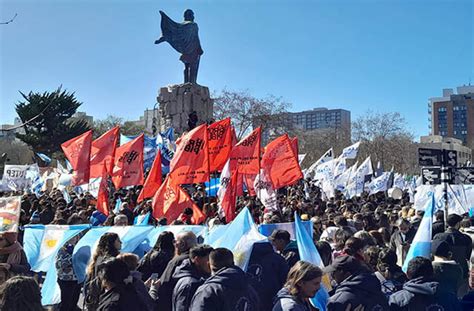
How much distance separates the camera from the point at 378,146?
173 ft

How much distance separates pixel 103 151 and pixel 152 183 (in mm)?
2046

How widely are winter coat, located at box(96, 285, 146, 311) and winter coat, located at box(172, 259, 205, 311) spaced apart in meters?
0.48

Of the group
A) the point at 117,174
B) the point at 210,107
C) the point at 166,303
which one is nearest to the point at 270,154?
the point at 117,174

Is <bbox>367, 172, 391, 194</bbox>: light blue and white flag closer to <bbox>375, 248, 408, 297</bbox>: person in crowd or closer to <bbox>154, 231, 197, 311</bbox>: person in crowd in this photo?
<bbox>375, 248, 408, 297</bbox>: person in crowd

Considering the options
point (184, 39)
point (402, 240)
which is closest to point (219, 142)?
point (402, 240)

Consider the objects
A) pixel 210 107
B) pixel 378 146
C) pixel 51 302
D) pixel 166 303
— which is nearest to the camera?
pixel 166 303

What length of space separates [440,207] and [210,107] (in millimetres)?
23260

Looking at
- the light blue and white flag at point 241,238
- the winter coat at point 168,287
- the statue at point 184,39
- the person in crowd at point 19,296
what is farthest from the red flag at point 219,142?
the statue at point 184,39

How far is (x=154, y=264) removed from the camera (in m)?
5.90

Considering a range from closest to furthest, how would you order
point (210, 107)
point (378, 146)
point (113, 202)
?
point (113, 202)
point (210, 107)
point (378, 146)

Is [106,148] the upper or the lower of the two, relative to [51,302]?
upper

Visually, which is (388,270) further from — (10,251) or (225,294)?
(10,251)

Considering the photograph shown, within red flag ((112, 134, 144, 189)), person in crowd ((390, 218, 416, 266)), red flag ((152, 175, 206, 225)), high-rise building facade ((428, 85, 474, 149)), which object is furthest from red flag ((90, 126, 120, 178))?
high-rise building facade ((428, 85, 474, 149))

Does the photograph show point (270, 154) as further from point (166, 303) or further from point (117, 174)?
point (166, 303)
